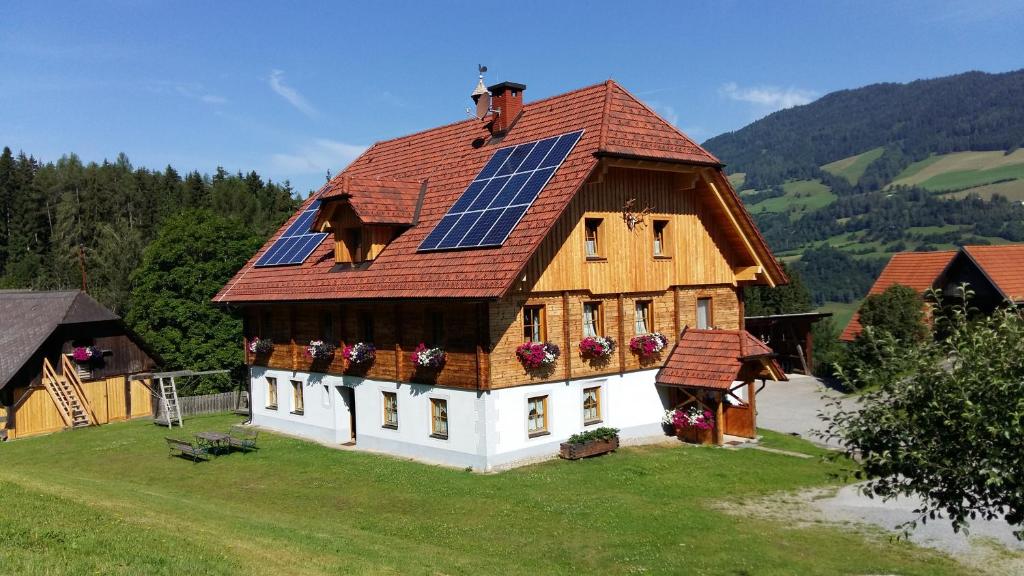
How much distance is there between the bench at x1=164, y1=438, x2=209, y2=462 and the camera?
25.6m

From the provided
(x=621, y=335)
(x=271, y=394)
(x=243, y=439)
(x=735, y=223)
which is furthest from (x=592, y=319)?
(x=271, y=394)

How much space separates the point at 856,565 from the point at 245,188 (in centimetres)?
8789

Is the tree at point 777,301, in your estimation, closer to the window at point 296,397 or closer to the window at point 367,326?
the window at point 296,397

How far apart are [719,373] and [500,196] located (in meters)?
8.30

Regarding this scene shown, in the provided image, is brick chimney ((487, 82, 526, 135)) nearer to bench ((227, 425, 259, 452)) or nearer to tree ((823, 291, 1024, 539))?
bench ((227, 425, 259, 452))

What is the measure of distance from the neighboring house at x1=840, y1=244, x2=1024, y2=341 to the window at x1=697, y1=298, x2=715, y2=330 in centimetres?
1689

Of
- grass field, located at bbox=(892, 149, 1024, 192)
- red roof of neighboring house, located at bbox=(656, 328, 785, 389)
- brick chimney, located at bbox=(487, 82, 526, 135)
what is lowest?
red roof of neighboring house, located at bbox=(656, 328, 785, 389)

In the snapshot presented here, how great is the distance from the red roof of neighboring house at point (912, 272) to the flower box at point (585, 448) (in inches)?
990

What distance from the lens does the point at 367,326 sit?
2619 cm

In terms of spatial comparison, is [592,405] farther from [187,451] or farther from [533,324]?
[187,451]

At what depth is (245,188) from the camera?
93375 mm

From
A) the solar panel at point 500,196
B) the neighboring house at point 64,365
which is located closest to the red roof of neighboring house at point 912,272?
the solar panel at point 500,196

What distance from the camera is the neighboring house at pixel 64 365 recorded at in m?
33.2

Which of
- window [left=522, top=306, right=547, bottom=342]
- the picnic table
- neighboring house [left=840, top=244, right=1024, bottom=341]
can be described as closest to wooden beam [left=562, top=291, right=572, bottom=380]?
window [left=522, top=306, right=547, bottom=342]
